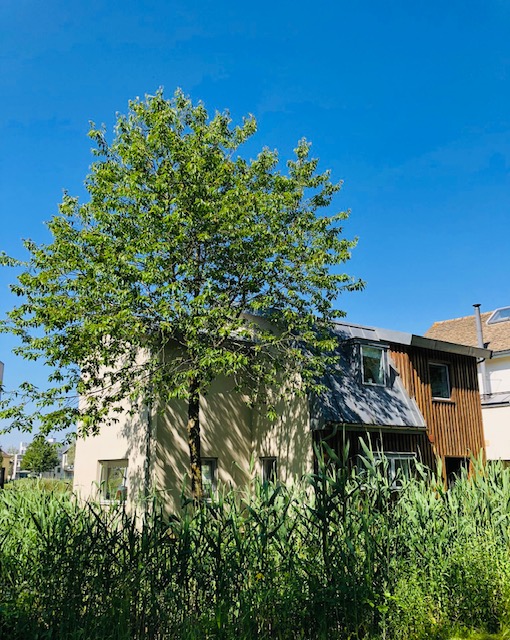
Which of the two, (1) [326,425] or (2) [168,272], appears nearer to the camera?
(2) [168,272]

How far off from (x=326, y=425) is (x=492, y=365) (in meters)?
12.5

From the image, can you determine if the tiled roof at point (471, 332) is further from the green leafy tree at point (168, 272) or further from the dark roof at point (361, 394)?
the green leafy tree at point (168, 272)

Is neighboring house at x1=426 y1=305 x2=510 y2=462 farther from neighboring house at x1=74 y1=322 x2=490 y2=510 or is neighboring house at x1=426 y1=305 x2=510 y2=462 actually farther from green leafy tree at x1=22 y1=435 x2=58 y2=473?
green leafy tree at x1=22 y1=435 x2=58 y2=473

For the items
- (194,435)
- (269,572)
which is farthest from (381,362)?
(269,572)

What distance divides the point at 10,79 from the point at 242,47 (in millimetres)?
4511

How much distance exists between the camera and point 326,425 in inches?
565

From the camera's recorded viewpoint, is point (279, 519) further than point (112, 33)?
No

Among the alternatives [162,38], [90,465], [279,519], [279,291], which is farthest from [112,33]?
[90,465]

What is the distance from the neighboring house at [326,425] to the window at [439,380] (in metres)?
0.03

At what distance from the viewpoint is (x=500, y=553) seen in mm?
5273

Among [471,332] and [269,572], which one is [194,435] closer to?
[269,572]

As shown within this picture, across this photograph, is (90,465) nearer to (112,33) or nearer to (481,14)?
(112,33)

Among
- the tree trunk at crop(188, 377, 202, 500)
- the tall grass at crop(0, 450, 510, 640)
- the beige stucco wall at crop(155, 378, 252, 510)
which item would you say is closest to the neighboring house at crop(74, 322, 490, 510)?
the beige stucco wall at crop(155, 378, 252, 510)

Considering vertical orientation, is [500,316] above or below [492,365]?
above
